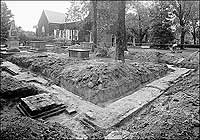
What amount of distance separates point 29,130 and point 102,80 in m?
3.31

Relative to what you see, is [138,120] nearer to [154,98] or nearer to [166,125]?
[166,125]

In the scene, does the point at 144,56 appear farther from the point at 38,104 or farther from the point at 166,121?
the point at 38,104

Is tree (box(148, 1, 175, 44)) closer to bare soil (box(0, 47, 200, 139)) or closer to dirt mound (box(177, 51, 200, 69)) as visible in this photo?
dirt mound (box(177, 51, 200, 69))

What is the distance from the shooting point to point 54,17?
137 feet

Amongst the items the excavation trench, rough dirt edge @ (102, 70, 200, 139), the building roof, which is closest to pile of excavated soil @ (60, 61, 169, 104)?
the excavation trench

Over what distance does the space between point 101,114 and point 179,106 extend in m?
2.21

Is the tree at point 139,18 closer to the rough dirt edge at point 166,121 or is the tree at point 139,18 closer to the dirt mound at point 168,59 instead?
the dirt mound at point 168,59

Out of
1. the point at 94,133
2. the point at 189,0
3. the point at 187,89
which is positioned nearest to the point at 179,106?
the point at 187,89

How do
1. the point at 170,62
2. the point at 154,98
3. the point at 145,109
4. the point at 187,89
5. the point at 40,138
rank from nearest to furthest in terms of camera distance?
the point at 40,138, the point at 145,109, the point at 154,98, the point at 187,89, the point at 170,62

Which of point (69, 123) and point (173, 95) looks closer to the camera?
point (69, 123)

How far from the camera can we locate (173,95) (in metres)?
5.97

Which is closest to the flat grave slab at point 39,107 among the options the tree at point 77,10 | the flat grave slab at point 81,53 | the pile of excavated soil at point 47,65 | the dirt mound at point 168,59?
the pile of excavated soil at point 47,65

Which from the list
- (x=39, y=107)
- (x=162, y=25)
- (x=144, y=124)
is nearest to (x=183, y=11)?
(x=162, y=25)

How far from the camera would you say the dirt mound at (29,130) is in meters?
3.10
